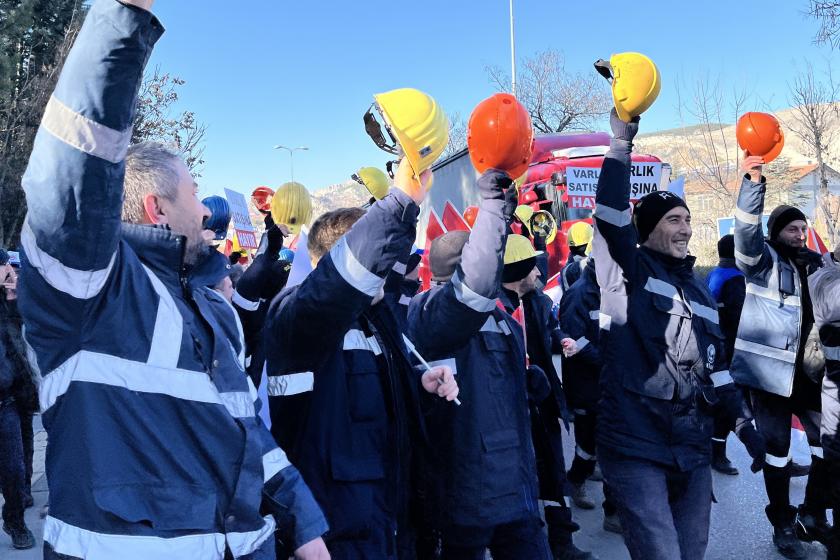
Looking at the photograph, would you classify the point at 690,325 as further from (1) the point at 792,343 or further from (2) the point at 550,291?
(2) the point at 550,291

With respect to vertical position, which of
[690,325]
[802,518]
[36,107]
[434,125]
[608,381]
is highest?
[36,107]

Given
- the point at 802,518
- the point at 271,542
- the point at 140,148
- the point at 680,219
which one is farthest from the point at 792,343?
the point at 140,148

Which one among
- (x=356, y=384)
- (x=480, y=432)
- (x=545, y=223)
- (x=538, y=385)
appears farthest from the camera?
(x=545, y=223)

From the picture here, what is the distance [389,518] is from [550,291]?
7465 mm

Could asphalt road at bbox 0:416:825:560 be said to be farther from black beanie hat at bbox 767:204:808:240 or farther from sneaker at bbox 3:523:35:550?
black beanie hat at bbox 767:204:808:240

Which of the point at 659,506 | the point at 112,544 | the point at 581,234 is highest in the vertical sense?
the point at 581,234

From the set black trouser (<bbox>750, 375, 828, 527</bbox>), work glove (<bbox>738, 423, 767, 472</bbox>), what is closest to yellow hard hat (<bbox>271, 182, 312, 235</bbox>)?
work glove (<bbox>738, 423, 767, 472</bbox>)

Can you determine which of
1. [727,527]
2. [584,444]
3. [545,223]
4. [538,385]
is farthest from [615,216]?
[545,223]

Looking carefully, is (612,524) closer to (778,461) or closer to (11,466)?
(778,461)

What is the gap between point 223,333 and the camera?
1824mm

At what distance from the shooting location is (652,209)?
342 cm

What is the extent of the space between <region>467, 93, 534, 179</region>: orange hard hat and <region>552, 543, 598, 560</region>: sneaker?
2.81m

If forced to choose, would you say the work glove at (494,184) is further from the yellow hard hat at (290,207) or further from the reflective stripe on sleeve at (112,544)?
the yellow hard hat at (290,207)

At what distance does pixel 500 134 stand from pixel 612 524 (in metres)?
3.50
